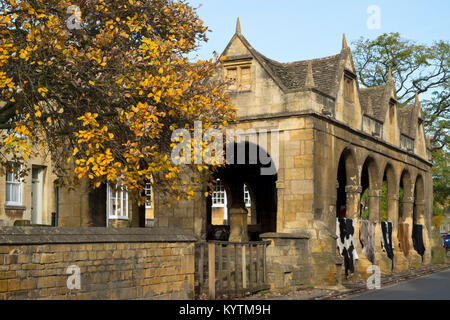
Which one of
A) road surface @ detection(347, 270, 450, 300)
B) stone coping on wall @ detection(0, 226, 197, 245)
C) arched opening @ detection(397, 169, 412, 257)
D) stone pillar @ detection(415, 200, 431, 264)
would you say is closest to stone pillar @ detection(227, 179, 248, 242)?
arched opening @ detection(397, 169, 412, 257)

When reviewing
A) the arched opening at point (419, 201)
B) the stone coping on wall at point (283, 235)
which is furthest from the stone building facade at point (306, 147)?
the arched opening at point (419, 201)

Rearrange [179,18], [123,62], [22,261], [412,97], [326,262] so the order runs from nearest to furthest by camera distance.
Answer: [22,261] → [123,62] → [179,18] → [326,262] → [412,97]

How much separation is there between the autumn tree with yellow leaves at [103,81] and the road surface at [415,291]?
624 cm

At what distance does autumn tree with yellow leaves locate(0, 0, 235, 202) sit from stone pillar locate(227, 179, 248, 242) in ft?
44.9

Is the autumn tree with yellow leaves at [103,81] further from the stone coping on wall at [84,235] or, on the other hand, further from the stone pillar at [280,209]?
the stone pillar at [280,209]

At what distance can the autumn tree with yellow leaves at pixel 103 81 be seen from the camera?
13031 mm

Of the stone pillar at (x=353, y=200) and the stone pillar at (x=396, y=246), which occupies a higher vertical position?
the stone pillar at (x=353, y=200)

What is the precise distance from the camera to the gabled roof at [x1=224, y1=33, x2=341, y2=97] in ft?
73.1

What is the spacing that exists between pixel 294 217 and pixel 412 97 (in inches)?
1075

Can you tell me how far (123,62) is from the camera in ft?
46.1

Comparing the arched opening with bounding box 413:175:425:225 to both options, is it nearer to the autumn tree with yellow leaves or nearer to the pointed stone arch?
the pointed stone arch

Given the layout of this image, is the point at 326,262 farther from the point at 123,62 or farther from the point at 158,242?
the point at 123,62

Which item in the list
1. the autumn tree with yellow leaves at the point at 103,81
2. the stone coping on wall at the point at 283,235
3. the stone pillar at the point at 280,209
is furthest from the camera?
the stone pillar at the point at 280,209


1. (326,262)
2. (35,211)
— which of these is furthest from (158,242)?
(35,211)
